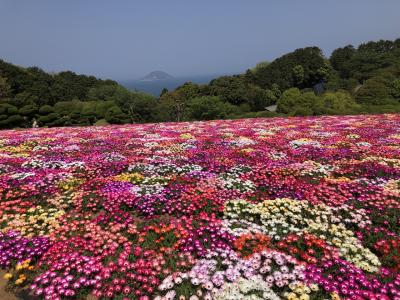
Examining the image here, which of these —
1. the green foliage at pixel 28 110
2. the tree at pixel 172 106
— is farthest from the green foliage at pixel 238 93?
the green foliage at pixel 28 110

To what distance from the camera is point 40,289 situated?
5945 millimetres

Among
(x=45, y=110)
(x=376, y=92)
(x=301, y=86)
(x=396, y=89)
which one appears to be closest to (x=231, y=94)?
(x=376, y=92)

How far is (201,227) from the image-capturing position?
26.6ft

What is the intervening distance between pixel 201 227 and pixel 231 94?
95962 millimetres

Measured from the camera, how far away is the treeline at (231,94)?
189 feet

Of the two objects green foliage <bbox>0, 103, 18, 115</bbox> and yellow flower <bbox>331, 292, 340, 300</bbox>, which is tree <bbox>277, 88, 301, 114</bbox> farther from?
yellow flower <bbox>331, 292, 340, 300</bbox>

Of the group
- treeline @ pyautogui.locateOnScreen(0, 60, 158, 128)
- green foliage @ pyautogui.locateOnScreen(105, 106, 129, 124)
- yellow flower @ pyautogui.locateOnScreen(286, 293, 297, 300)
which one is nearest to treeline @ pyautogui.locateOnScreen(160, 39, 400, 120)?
treeline @ pyautogui.locateOnScreen(0, 60, 158, 128)

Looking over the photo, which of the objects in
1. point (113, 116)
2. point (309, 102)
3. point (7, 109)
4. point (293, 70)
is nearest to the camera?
point (7, 109)

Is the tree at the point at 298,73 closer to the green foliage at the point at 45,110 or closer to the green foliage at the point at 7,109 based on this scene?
the green foliage at the point at 45,110

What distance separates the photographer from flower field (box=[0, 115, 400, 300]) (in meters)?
6.18

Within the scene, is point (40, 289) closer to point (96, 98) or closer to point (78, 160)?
point (78, 160)

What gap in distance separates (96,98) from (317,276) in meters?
102

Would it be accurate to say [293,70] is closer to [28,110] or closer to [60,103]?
[60,103]

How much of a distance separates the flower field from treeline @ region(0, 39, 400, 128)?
39897 mm
